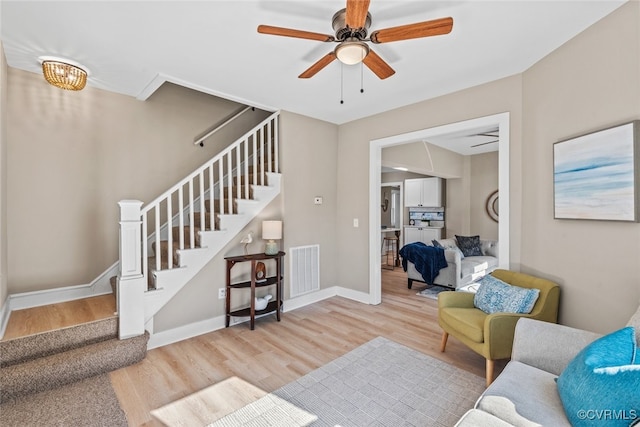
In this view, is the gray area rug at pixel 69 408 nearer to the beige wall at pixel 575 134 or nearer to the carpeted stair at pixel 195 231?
the carpeted stair at pixel 195 231

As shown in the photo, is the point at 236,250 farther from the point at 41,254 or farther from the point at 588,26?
the point at 588,26

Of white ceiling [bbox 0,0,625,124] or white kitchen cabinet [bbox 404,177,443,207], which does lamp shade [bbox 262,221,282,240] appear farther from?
white kitchen cabinet [bbox 404,177,443,207]

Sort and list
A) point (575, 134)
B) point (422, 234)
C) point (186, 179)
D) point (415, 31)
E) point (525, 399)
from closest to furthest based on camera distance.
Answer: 1. point (525, 399)
2. point (415, 31)
3. point (575, 134)
4. point (186, 179)
5. point (422, 234)

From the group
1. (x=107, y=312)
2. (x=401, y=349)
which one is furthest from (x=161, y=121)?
(x=401, y=349)

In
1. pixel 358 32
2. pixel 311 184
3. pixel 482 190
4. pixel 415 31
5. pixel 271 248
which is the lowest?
pixel 271 248

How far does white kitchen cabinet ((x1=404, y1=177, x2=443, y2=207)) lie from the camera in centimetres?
766

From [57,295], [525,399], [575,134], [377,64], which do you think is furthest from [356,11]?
[57,295]

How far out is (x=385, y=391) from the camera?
2209mm

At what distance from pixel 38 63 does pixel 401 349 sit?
4365mm

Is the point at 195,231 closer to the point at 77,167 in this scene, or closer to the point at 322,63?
the point at 77,167

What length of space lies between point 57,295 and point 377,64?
12.7 feet

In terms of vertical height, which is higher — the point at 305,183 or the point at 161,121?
the point at 161,121

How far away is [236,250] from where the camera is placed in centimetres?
354

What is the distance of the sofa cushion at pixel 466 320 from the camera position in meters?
2.30
